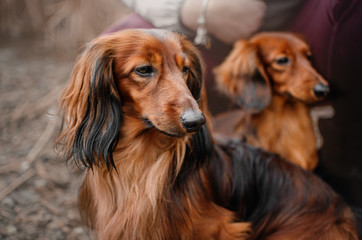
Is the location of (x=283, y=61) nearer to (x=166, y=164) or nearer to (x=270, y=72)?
(x=270, y=72)

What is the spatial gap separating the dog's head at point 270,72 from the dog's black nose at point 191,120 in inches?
51.9

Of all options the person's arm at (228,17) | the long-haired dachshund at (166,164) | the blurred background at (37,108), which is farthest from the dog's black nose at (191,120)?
the person's arm at (228,17)

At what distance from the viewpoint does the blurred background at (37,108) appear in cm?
264

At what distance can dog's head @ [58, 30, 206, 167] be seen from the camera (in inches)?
67.6

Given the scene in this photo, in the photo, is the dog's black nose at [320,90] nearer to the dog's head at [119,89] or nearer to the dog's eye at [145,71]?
the dog's head at [119,89]

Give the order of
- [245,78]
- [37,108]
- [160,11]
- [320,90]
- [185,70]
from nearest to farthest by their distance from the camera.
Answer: [185,70] < [320,90] < [160,11] < [245,78] < [37,108]

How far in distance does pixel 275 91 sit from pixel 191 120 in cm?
145

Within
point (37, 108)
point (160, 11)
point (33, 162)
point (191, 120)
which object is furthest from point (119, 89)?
point (37, 108)

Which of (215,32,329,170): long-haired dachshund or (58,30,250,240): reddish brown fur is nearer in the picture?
(58,30,250,240): reddish brown fur

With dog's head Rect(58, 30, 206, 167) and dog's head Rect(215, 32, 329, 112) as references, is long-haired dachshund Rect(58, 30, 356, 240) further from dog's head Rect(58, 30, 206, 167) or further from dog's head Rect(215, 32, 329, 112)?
dog's head Rect(215, 32, 329, 112)

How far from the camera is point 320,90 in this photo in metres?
2.56

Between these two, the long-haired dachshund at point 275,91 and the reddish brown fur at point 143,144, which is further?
the long-haired dachshund at point 275,91

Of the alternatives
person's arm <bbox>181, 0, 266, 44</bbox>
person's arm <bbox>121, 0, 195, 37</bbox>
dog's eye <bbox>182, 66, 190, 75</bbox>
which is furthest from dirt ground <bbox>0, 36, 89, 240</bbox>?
person's arm <bbox>181, 0, 266, 44</bbox>

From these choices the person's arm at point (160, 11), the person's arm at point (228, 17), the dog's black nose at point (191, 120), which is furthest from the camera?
the person's arm at point (228, 17)
